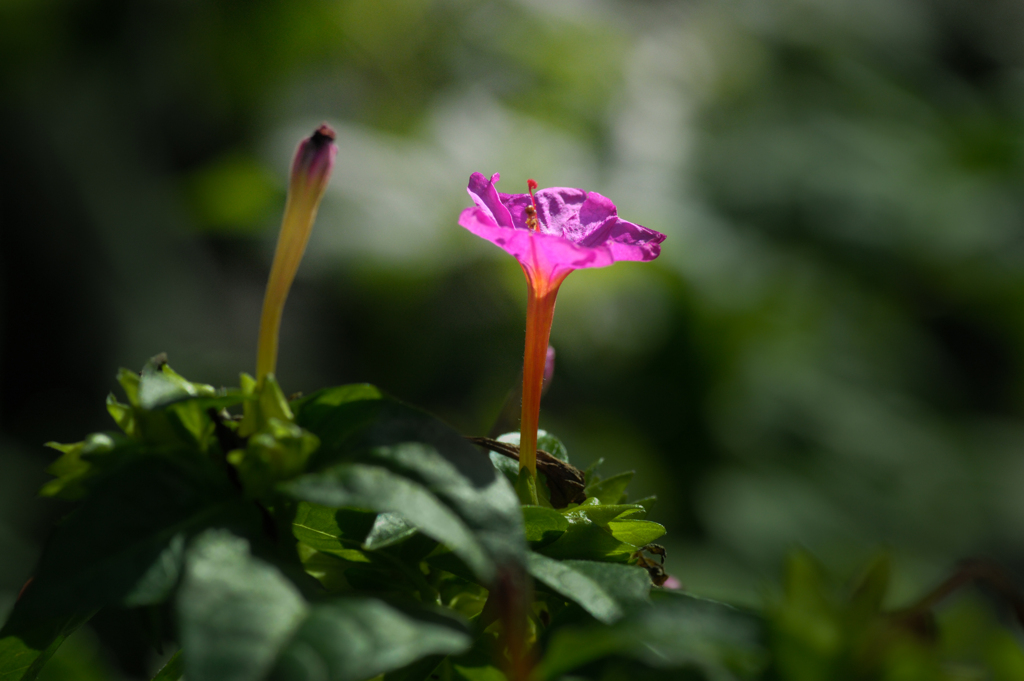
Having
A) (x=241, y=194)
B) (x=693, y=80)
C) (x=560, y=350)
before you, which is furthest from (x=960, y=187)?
(x=241, y=194)

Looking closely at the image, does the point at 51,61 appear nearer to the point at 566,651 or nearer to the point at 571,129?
the point at 571,129

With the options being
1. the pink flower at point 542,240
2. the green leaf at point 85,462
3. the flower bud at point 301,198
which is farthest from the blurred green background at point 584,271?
the green leaf at point 85,462

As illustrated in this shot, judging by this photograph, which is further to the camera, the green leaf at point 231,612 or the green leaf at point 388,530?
the green leaf at point 388,530

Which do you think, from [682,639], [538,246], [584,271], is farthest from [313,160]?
[584,271]

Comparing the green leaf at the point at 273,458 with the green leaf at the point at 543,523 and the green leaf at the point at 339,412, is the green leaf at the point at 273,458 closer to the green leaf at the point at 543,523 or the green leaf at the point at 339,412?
the green leaf at the point at 339,412

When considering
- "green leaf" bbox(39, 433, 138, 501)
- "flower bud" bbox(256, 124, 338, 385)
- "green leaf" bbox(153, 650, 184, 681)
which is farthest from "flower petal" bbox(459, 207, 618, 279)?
"green leaf" bbox(153, 650, 184, 681)

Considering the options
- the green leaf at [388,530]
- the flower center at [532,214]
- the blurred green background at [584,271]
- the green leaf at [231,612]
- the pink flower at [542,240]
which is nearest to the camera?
the green leaf at [231,612]

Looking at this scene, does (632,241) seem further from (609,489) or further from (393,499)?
(393,499)
